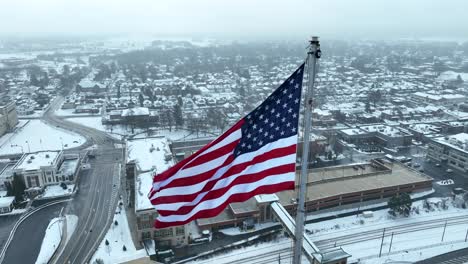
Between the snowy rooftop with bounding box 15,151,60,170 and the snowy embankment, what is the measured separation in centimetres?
780

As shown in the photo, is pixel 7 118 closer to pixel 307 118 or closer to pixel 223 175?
pixel 223 175

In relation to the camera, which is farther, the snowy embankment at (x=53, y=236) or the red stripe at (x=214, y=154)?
the snowy embankment at (x=53, y=236)

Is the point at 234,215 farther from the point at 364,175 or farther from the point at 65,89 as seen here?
the point at 65,89

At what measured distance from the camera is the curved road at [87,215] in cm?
2245

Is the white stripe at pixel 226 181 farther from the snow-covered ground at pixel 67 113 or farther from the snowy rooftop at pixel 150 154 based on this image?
the snow-covered ground at pixel 67 113

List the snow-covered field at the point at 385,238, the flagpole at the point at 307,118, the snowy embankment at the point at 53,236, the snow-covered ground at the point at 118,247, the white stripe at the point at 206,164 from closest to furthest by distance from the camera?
the flagpole at the point at 307,118 → the white stripe at the point at 206,164 → the snow-covered ground at the point at 118,247 → the snowy embankment at the point at 53,236 → the snow-covered field at the point at 385,238

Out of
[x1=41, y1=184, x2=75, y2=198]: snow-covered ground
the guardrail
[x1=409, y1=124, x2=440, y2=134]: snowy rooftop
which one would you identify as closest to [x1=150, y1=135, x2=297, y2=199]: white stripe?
the guardrail

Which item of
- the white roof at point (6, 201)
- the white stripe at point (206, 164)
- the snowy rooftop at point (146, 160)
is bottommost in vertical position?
the white roof at point (6, 201)

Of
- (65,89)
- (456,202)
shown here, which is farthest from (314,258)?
(65,89)

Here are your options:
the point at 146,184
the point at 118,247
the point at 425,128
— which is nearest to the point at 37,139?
the point at 146,184

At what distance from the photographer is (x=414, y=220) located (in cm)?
2642

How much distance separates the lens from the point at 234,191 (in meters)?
7.52

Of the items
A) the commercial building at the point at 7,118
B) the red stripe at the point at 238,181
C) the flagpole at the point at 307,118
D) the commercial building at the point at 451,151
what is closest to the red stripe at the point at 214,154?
the red stripe at the point at 238,181

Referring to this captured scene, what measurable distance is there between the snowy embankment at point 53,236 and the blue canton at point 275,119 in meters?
19.9
